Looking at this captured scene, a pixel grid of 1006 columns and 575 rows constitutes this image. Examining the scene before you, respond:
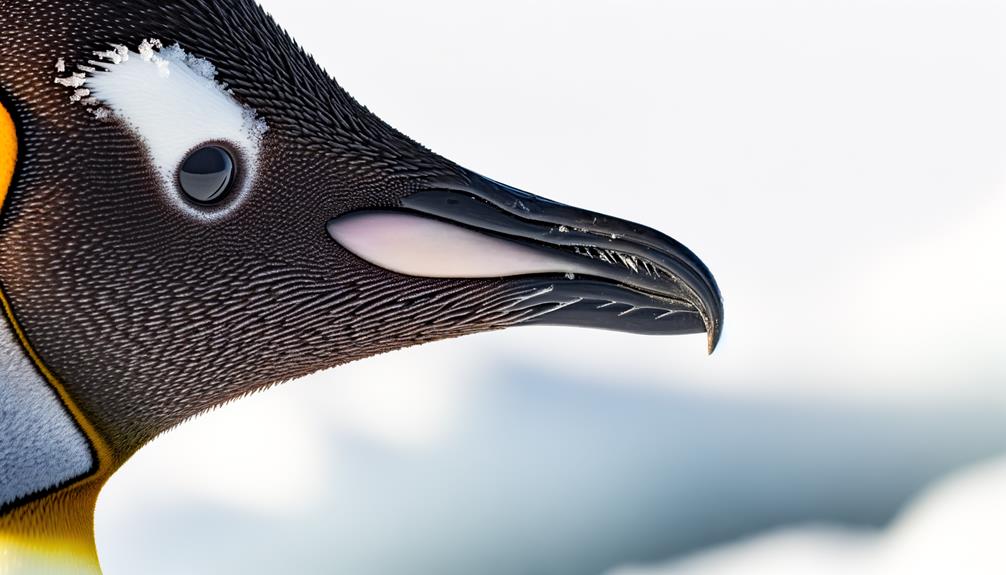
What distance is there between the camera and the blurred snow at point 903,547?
1.70 metres

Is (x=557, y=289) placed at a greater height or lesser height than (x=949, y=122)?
lesser

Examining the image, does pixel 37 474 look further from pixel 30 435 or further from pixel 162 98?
pixel 162 98

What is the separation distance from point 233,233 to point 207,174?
5 cm

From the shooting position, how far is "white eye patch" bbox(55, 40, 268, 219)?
0.58 metres

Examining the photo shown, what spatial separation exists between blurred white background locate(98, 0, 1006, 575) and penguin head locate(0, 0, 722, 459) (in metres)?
Result: 1.09

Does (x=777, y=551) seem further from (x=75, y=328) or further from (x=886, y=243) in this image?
(x=75, y=328)

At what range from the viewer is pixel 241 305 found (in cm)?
67

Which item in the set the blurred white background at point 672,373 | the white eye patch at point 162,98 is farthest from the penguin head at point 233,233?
the blurred white background at point 672,373

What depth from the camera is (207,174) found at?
614mm

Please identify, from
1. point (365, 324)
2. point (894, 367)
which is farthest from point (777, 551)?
point (365, 324)

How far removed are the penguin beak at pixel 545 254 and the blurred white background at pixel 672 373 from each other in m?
1.09

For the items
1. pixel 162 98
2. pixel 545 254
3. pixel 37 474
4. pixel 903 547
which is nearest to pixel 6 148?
pixel 162 98

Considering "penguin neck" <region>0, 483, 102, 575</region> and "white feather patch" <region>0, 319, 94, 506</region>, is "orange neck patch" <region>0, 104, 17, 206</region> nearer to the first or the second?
"white feather patch" <region>0, 319, 94, 506</region>

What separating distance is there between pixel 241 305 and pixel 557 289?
→ 0.71 ft
